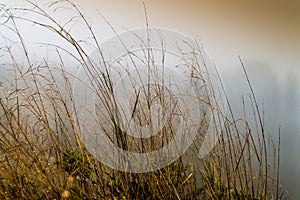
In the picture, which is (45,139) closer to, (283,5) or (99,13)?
(99,13)

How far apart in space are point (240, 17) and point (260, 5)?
0.43 feet

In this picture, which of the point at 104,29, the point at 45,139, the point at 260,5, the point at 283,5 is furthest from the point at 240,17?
the point at 45,139

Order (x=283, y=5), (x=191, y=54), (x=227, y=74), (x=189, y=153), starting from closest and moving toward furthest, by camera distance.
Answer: (x=189, y=153), (x=191, y=54), (x=227, y=74), (x=283, y=5)

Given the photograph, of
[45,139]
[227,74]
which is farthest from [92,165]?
[227,74]

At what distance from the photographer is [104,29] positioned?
1.93 metres

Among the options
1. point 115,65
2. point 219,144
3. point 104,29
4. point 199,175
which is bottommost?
point 199,175

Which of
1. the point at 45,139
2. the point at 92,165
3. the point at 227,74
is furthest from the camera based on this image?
the point at 227,74

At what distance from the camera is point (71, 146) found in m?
1.70

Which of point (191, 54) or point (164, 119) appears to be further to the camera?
point (191, 54)

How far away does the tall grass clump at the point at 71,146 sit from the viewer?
4.72 feet

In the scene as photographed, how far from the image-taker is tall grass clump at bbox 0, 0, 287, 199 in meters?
1.44

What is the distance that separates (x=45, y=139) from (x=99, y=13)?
1.88ft

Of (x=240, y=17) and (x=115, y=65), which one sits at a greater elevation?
(x=240, y=17)

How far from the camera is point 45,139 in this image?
1656 mm
